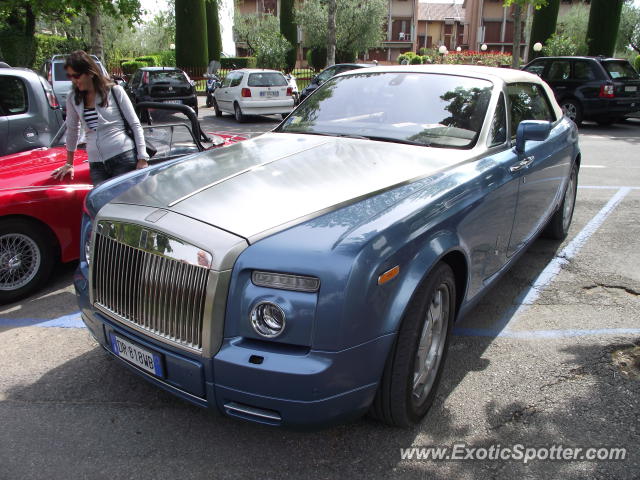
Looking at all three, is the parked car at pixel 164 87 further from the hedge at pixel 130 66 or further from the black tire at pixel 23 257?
the hedge at pixel 130 66

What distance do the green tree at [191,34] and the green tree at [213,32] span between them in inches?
154

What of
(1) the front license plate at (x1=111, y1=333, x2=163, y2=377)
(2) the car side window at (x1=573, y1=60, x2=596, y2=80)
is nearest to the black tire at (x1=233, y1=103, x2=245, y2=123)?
(2) the car side window at (x1=573, y1=60, x2=596, y2=80)

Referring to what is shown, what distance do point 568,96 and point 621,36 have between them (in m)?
20.1

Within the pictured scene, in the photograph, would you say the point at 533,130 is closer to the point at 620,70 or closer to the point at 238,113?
the point at 620,70

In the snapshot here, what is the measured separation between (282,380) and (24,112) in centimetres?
529

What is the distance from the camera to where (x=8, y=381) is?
3.24m

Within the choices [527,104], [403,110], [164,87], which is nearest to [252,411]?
[403,110]

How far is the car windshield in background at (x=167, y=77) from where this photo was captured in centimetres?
1761

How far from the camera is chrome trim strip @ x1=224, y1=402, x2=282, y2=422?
223cm

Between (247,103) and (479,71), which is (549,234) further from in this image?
(247,103)

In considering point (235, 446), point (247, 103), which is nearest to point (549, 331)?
point (235, 446)

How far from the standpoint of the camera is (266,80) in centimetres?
1723

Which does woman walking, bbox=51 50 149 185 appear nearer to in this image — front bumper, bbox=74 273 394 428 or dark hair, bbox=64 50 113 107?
dark hair, bbox=64 50 113 107

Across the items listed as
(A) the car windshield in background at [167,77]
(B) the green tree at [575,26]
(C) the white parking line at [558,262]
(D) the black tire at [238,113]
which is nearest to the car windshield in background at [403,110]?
(C) the white parking line at [558,262]
